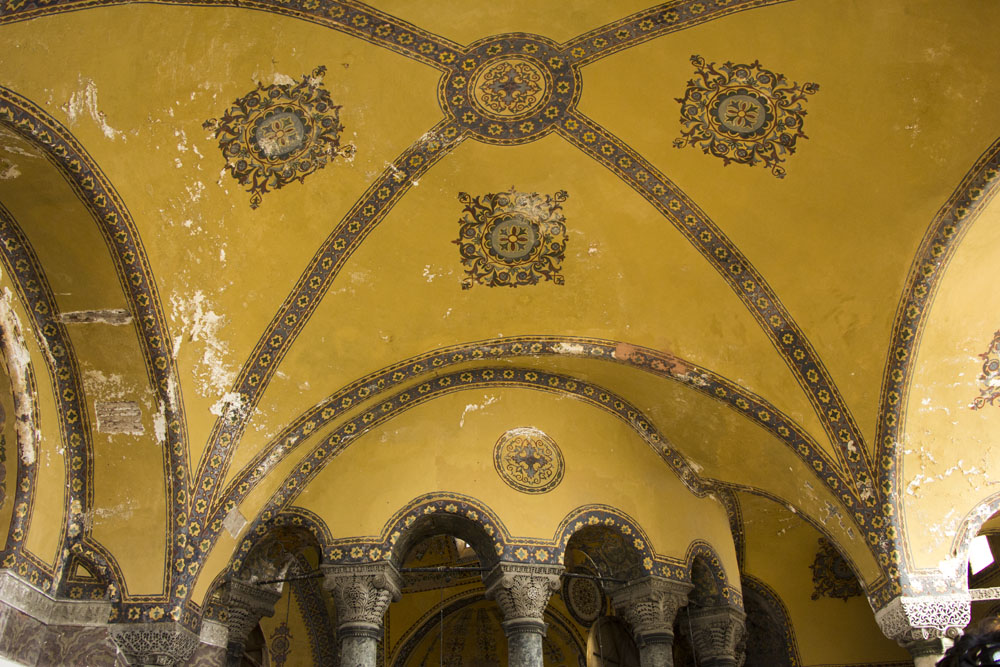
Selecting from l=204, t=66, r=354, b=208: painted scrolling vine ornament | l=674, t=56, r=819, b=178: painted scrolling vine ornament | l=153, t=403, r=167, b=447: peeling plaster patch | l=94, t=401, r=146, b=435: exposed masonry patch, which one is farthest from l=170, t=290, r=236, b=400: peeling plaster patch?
l=674, t=56, r=819, b=178: painted scrolling vine ornament

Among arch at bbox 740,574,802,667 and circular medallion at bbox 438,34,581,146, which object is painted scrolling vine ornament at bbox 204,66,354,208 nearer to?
circular medallion at bbox 438,34,581,146

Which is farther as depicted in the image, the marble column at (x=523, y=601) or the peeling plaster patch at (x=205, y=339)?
the marble column at (x=523, y=601)

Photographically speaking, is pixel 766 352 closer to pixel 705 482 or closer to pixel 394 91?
pixel 705 482

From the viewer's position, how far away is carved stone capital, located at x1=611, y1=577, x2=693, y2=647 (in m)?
8.48

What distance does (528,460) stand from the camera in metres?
8.91

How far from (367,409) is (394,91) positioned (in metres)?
3.19

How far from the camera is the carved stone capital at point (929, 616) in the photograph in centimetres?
726

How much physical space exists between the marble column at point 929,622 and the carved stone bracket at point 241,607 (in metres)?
5.66

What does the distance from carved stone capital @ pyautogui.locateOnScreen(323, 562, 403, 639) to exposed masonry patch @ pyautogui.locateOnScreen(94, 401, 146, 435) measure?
7.10 ft

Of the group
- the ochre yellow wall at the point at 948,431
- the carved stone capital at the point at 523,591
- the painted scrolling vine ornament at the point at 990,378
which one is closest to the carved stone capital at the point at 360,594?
the carved stone capital at the point at 523,591

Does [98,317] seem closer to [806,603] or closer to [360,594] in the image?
[360,594]

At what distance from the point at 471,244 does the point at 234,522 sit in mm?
3163

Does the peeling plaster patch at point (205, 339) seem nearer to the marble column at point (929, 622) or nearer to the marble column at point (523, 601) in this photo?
the marble column at point (523, 601)

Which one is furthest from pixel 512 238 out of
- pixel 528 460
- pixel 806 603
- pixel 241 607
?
pixel 806 603
